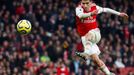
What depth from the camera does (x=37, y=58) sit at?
2784 cm

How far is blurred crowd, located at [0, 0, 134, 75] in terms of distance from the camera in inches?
1071

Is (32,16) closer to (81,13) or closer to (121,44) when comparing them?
(121,44)

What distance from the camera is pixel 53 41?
→ 1156 inches

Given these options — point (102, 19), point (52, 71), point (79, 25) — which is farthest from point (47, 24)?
point (79, 25)

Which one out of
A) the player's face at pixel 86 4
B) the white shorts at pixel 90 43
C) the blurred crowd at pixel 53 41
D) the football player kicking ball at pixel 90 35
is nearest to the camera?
the player's face at pixel 86 4

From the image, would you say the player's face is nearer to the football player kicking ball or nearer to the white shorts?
the football player kicking ball

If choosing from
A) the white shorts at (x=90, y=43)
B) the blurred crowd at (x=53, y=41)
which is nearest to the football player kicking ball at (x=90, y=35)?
the white shorts at (x=90, y=43)

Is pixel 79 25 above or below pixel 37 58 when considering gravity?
above

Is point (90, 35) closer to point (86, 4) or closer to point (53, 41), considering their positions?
point (86, 4)

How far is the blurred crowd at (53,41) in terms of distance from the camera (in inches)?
1071

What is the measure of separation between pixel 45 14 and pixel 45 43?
7.93 ft

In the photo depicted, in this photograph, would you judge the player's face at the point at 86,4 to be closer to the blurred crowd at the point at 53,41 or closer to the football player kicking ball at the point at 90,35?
the football player kicking ball at the point at 90,35

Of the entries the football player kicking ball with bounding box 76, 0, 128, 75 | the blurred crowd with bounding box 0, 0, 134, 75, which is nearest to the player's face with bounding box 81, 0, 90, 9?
the football player kicking ball with bounding box 76, 0, 128, 75

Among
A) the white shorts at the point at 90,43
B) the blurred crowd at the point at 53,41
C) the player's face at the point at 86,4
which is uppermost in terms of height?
the player's face at the point at 86,4
